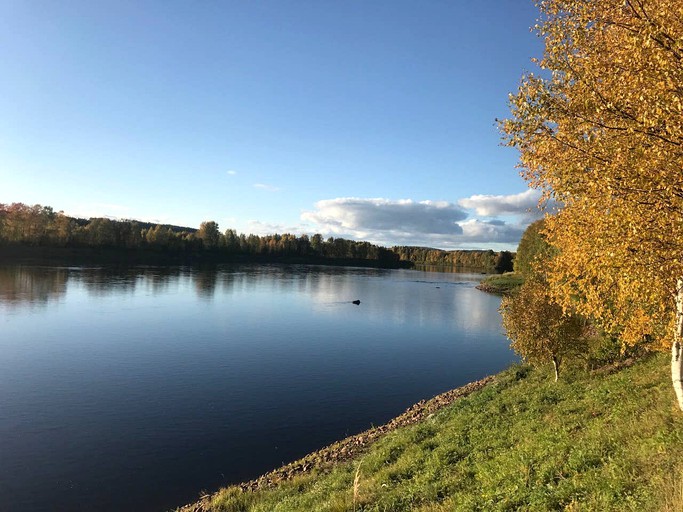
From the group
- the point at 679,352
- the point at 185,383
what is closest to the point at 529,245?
the point at 185,383

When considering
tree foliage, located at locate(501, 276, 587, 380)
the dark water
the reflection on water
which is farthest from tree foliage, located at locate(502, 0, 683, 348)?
the reflection on water

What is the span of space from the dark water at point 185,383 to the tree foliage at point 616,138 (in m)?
17.0

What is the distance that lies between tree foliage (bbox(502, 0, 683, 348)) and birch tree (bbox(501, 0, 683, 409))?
0.09 feet

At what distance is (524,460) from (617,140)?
27.6 ft

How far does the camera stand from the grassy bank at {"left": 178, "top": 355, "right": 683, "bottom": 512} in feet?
30.6

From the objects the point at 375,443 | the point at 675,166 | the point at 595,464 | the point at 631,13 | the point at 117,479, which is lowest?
the point at 117,479

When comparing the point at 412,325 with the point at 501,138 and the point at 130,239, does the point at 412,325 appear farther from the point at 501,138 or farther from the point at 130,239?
the point at 130,239

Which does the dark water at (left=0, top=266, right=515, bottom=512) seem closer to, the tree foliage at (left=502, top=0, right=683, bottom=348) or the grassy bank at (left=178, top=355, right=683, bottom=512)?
the grassy bank at (left=178, top=355, right=683, bottom=512)

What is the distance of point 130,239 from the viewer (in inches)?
6344

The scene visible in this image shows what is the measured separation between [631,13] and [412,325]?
49.7 metres

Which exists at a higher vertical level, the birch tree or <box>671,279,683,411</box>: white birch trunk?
the birch tree

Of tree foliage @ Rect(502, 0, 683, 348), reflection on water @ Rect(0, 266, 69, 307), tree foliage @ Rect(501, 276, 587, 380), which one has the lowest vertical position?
reflection on water @ Rect(0, 266, 69, 307)

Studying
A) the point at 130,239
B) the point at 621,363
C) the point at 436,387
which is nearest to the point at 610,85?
the point at 621,363

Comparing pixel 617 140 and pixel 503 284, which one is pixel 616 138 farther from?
pixel 503 284
